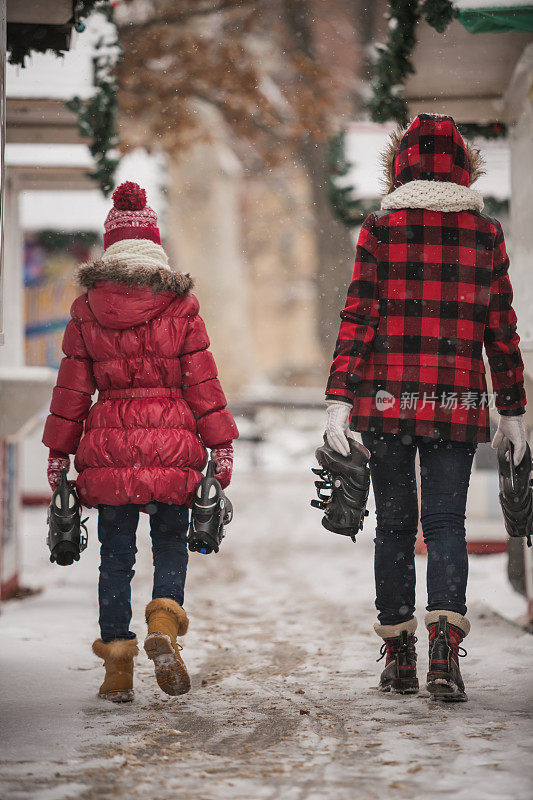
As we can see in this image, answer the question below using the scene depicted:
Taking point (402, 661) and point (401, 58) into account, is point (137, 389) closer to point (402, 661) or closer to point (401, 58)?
point (402, 661)

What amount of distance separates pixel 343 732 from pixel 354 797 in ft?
1.59

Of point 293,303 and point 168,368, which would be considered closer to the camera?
point 168,368

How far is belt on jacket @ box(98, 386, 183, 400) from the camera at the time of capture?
2932 mm

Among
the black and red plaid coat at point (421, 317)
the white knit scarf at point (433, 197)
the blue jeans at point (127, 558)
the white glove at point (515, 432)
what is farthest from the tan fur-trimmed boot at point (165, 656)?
the white knit scarf at point (433, 197)

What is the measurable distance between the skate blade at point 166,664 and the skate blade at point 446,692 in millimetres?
734

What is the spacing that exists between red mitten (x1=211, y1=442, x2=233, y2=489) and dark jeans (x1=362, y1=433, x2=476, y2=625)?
44 centimetres

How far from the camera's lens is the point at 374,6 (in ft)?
26.6

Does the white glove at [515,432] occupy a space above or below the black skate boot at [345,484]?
above

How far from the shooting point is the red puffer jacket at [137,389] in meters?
2.88

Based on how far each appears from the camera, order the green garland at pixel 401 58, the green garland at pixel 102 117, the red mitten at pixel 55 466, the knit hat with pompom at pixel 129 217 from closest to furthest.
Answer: the red mitten at pixel 55 466, the knit hat with pompom at pixel 129 217, the green garland at pixel 401 58, the green garland at pixel 102 117

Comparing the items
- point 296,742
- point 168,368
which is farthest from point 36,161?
point 296,742

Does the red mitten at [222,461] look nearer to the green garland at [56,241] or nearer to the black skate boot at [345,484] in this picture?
the black skate boot at [345,484]

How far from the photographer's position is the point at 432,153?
2.92m

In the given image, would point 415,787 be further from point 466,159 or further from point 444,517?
point 466,159
